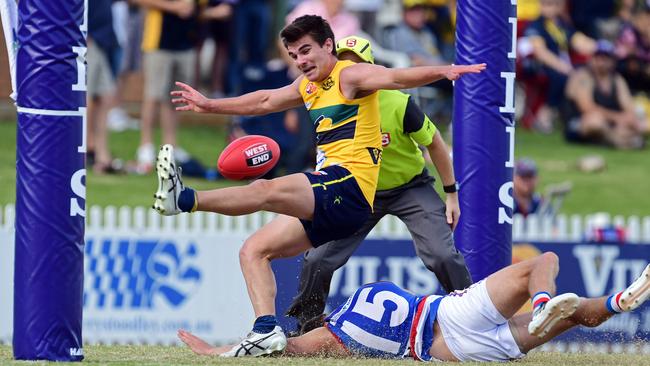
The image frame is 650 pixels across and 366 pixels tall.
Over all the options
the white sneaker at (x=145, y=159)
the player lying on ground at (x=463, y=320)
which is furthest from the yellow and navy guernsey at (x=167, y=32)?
the player lying on ground at (x=463, y=320)

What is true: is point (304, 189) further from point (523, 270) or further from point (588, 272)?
point (588, 272)

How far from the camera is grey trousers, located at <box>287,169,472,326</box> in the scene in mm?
8547

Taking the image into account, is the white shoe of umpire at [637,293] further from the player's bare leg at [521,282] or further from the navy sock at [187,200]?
the navy sock at [187,200]

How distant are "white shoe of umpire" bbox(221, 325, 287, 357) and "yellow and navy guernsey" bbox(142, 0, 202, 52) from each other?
701 centimetres

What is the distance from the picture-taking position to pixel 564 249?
11.8 m

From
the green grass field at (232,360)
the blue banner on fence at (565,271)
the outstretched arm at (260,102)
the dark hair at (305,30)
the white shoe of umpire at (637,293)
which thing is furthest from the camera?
the blue banner on fence at (565,271)

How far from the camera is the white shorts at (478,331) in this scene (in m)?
7.26

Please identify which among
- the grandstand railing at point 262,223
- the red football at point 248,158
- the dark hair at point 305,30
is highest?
the dark hair at point 305,30

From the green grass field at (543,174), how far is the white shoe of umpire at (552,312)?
7.21m

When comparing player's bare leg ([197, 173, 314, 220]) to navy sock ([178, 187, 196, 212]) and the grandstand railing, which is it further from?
the grandstand railing

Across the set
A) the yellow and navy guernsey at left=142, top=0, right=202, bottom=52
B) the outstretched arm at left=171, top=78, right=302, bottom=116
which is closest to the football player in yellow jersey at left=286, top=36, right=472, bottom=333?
the outstretched arm at left=171, top=78, right=302, bottom=116

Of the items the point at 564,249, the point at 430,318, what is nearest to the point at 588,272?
the point at 564,249

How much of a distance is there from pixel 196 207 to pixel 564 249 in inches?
215

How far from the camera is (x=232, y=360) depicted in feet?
23.6
